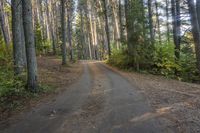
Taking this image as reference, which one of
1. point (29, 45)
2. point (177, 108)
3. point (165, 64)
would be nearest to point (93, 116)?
point (177, 108)

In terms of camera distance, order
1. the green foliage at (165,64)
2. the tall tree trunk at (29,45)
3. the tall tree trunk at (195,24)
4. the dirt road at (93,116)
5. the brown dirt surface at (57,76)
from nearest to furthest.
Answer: the dirt road at (93,116)
the tall tree trunk at (29,45)
the brown dirt surface at (57,76)
the tall tree trunk at (195,24)
the green foliage at (165,64)

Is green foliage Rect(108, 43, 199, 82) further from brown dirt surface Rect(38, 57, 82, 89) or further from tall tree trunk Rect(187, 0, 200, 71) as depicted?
brown dirt surface Rect(38, 57, 82, 89)

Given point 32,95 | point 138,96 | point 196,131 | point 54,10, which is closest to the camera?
point 196,131

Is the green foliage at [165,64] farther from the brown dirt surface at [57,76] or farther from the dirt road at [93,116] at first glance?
the dirt road at [93,116]

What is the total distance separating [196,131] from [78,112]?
3378 millimetres

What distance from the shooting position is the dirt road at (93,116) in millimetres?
6652

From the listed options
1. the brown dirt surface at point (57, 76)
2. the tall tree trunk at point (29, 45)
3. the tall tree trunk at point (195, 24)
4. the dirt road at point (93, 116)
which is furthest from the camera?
the tall tree trunk at point (195, 24)

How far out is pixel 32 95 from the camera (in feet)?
35.4

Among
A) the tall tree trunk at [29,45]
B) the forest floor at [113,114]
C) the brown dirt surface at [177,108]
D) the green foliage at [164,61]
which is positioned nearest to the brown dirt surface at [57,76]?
the tall tree trunk at [29,45]

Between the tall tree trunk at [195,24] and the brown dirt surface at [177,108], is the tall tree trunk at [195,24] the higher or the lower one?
the higher one

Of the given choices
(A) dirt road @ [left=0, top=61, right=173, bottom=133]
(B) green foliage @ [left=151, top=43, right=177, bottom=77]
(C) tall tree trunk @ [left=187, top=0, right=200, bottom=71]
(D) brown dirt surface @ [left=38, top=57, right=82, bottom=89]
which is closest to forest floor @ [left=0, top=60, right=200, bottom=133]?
(A) dirt road @ [left=0, top=61, right=173, bottom=133]

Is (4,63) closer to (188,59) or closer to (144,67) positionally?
(144,67)

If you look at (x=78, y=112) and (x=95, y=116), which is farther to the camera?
(x=78, y=112)

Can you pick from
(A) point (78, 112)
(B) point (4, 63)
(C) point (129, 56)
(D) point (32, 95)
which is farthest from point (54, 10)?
(A) point (78, 112)
